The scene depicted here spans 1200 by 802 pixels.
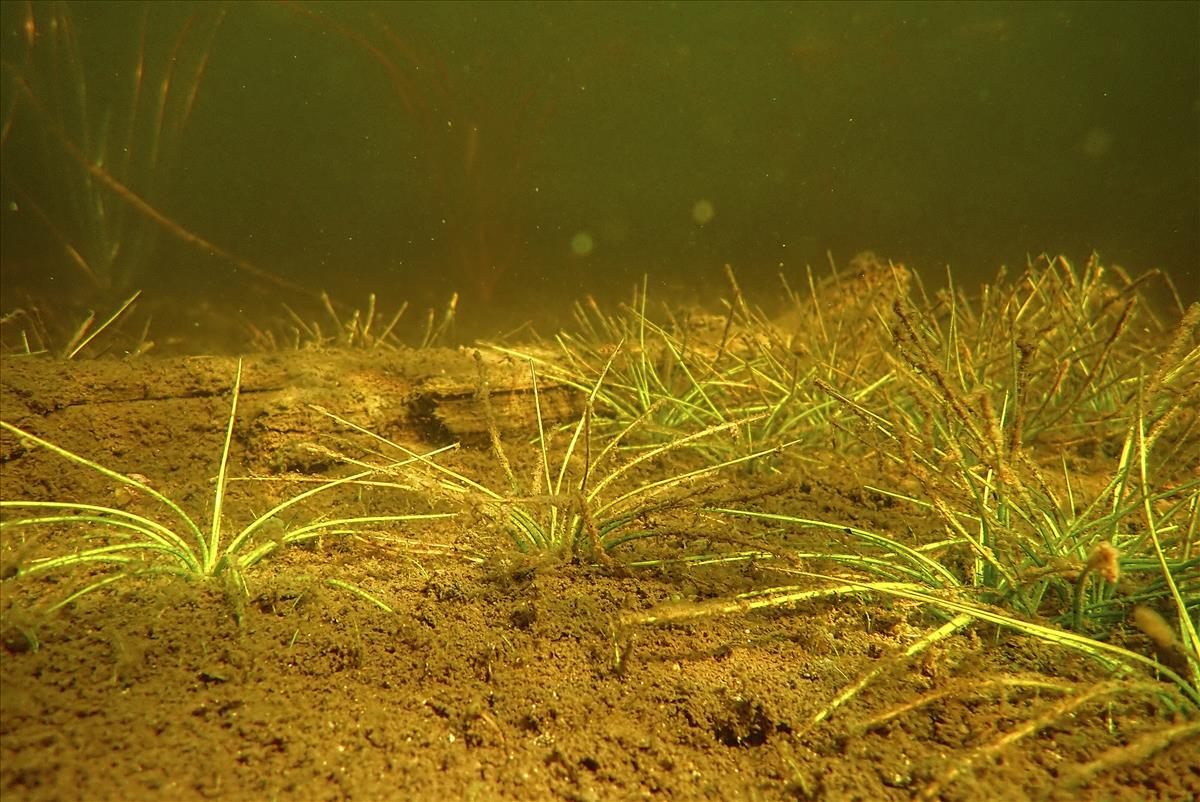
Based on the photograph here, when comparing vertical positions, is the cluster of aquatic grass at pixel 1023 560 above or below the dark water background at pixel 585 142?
below

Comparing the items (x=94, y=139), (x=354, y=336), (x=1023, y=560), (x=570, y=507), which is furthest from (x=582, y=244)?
(x=1023, y=560)

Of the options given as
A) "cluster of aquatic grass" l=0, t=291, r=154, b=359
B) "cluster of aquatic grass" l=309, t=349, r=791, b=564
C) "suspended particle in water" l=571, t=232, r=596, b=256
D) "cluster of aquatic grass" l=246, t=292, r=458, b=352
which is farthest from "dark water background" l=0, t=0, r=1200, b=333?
"cluster of aquatic grass" l=309, t=349, r=791, b=564

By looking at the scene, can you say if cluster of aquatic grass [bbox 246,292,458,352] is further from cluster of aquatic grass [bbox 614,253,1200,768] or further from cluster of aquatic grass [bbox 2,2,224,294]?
cluster of aquatic grass [bbox 614,253,1200,768]

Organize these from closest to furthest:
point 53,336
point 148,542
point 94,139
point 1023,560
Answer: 1. point 148,542
2. point 1023,560
3. point 53,336
4. point 94,139

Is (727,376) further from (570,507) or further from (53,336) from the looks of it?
(53,336)

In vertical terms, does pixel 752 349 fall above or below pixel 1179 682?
above

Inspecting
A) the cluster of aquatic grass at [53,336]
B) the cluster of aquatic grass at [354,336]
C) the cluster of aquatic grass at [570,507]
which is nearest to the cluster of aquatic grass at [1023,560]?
the cluster of aquatic grass at [570,507]

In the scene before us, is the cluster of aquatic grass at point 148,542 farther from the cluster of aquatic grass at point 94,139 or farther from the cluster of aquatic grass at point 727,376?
the cluster of aquatic grass at point 94,139

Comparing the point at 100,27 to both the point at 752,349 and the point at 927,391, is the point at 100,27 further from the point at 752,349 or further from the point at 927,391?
the point at 927,391

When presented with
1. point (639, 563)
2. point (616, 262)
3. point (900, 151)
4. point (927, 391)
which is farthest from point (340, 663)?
point (900, 151)
